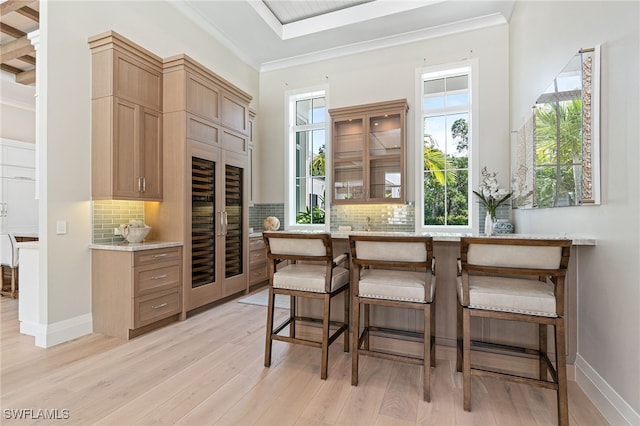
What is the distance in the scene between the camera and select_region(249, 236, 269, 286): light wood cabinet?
475cm

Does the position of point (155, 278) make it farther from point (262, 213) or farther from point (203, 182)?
point (262, 213)

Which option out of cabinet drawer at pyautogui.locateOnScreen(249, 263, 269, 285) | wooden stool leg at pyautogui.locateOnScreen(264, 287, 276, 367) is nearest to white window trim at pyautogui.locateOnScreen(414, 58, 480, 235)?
cabinet drawer at pyautogui.locateOnScreen(249, 263, 269, 285)

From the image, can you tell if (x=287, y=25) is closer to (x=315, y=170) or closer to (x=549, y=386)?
(x=315, y=170)

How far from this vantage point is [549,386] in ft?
5.60

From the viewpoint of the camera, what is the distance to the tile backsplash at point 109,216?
321cm

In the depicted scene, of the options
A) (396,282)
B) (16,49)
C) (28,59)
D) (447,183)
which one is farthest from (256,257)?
(28,59)

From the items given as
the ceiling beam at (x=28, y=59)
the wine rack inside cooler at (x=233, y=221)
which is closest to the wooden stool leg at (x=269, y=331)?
the wine rack inside cooler at (x=233, y=221)

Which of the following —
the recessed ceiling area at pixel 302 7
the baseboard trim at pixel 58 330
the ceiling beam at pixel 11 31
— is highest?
the recessed ceiling area at pixel 302 7

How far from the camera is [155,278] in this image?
3158 mm

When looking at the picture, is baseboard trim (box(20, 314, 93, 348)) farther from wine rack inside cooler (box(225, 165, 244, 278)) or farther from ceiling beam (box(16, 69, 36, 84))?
ceiling beam (box(16, 69, 36, 84))

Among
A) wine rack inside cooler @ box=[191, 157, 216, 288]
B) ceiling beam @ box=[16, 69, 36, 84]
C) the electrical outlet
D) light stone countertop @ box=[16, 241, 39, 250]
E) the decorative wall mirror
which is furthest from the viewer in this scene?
ceiling beam @ box=[16, 69, 36, 84]

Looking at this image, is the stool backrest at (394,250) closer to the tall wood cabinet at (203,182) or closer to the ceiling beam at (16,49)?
the tall wood cabinet at (203,182)

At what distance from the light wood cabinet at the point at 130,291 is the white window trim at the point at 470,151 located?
11.3ft

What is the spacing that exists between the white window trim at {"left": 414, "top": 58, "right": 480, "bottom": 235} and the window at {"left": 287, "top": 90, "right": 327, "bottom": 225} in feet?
5.11
